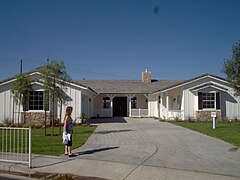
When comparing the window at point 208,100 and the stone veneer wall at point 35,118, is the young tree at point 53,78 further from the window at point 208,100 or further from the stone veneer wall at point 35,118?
the window at point 208,100

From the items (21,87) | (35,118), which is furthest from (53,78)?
(35,118)

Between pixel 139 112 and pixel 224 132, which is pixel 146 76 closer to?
pixel 139 112

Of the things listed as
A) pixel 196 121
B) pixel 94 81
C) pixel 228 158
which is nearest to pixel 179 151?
pixel 228 158

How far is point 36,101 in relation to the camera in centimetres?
2258

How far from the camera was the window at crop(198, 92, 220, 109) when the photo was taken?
2589cm

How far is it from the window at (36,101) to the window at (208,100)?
13.4 metres

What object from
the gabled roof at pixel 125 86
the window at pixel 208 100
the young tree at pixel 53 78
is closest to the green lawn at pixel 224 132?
the window at pixel 208 100

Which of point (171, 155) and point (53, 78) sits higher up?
point (53, 78)

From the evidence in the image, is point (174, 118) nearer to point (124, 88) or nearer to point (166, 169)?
point (124, 88)

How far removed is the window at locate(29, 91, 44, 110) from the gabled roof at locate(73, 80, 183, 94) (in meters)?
12.1

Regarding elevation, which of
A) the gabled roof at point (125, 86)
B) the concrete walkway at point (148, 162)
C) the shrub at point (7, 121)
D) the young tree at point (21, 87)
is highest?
the gabled roof at point (125, 86)

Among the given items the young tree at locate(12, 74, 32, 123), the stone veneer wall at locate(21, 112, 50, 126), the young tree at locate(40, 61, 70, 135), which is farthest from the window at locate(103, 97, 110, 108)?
the young tree at locate(40, 61, 70, 135)

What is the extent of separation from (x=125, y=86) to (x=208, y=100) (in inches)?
500

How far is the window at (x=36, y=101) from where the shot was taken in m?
22.5
